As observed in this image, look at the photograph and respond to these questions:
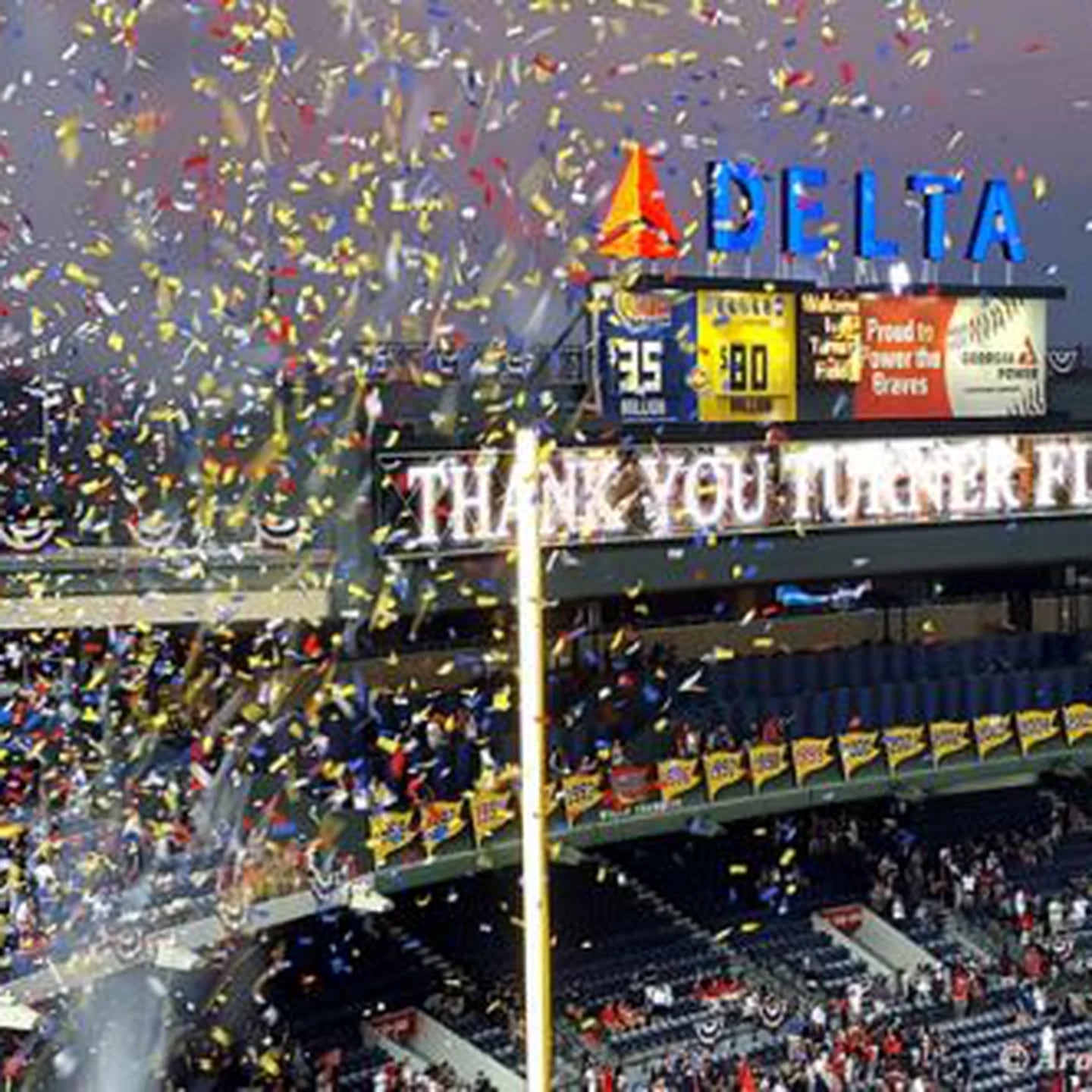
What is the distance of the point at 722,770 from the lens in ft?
63.2

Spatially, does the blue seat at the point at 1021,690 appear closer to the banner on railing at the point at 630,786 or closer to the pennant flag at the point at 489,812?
the banner on railing at the point at 630,786

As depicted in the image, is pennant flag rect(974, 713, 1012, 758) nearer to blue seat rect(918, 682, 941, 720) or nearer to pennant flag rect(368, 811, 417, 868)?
blue seat rect(918, 682, 941, 720)

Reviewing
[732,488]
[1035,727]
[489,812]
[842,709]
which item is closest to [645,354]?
[732,488]

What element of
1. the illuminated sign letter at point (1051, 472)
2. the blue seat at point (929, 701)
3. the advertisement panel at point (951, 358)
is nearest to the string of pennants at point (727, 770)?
the blue seat at point (929, 701)

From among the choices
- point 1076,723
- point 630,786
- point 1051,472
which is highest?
point 1051,472

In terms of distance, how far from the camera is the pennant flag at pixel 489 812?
55.8 ft

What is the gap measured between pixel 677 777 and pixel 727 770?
28.5 inches

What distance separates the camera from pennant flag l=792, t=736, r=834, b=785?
65.1ft

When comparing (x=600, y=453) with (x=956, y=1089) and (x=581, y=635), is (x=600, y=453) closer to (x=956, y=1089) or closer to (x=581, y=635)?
(x=581, y=635)

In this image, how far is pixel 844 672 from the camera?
902 inches

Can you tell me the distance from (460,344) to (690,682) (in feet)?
17.5

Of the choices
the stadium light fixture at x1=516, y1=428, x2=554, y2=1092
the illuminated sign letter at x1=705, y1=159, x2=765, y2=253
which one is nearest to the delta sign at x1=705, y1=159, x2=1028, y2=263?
the illuminated sign letter at x1=705, y1=159, x2=765, y2=253

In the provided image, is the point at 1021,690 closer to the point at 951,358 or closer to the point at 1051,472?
the point at 1051,472

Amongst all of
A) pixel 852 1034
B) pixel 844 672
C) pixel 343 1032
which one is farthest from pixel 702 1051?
pixel 844 672
